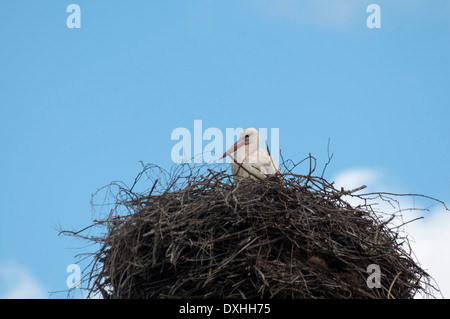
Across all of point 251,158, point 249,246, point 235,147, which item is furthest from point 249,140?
point 249,246

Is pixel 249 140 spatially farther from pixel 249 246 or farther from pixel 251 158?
pixel 249 246

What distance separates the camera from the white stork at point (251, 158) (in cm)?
567

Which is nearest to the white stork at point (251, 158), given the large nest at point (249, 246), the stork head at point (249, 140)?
the stork head at point (249, 140)

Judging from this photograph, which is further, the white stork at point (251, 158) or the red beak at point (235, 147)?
the red beak at point (235, 147)

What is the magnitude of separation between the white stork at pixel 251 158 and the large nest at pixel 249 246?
97 cm

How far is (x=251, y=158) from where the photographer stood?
5.80 metres

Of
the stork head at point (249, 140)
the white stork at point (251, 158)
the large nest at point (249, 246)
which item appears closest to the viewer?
the large nest at point (249, 246)

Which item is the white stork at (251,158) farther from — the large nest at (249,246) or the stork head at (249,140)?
the large nest at (249,246)

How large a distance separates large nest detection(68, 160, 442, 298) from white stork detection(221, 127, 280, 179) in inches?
38.2

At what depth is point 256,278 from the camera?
162 inches

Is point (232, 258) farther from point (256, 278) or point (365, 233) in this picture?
point (365, 233)

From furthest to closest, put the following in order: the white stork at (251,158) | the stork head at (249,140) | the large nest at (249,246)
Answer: the stork head at (249,140), the white stork at (251,158), the large nest at (249,246)
